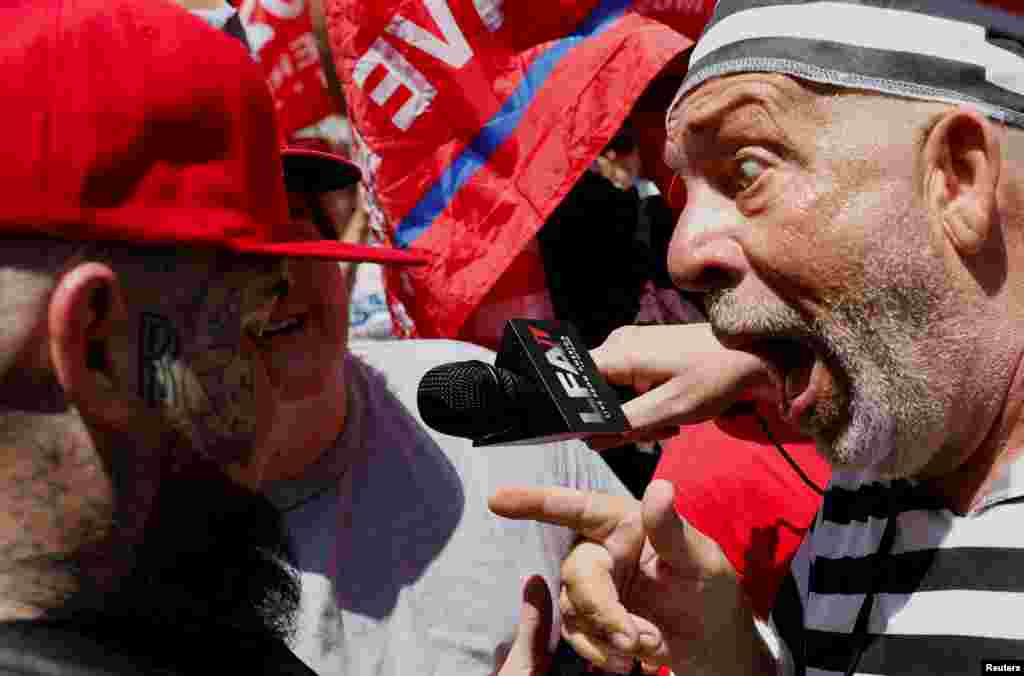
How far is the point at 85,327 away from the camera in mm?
913

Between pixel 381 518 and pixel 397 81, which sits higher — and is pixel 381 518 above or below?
below

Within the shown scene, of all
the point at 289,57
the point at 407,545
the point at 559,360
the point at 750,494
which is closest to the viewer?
the point at 559,360

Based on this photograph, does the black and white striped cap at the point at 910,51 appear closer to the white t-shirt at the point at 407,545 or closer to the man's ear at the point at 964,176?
the man's ear at the point at 964,176

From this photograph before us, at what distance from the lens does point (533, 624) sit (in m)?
1.50

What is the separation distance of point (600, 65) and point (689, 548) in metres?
1.21

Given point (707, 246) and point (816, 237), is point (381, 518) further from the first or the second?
point (816, 237)

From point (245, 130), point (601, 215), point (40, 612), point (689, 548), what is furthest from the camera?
point (601, 215)

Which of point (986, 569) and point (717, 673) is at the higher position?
point (986, 569)

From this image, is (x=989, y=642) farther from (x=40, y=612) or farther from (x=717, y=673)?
(x=40, y=612)

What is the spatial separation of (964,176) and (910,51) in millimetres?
162

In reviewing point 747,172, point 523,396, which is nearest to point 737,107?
point 747,172

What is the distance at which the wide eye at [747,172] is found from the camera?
1.31 m

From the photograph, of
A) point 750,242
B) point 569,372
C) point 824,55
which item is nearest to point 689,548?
point 569,372

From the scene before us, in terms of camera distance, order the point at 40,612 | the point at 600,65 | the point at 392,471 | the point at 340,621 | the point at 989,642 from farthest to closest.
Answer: the point at 600,65 → the point at 392,471 → the point at 340,621 → the point at 989,642 → the point at 40,612
